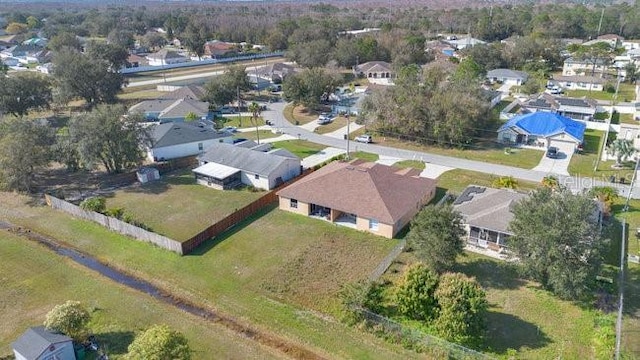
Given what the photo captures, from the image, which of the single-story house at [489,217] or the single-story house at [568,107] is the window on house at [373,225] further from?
the single-story house at [568,107]

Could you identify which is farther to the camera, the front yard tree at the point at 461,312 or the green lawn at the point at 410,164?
the green lawn at the point at 410,164

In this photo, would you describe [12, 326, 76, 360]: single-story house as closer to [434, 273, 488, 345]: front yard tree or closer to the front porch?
[434, 273, 488, 345]: front yard tree

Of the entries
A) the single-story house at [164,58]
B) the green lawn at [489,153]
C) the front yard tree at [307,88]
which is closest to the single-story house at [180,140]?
the front yard tree at [307,88]

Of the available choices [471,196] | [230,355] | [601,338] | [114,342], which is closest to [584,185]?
[471,196]

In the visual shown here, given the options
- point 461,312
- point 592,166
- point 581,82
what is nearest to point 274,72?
point 581,82

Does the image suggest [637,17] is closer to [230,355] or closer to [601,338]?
[601,338]

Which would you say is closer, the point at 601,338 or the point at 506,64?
the point at 601,338
